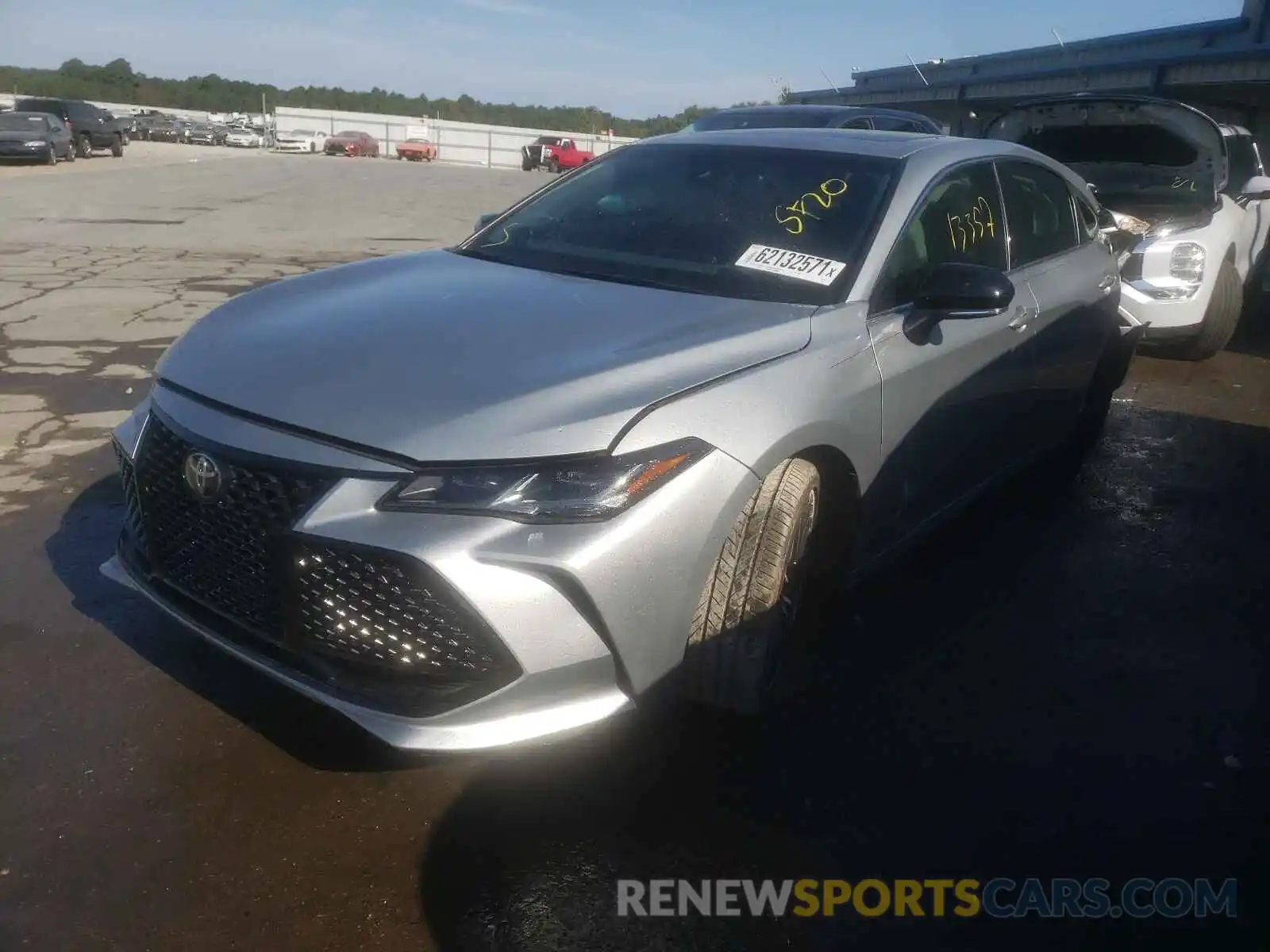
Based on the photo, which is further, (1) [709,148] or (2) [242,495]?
(1) [709,148]

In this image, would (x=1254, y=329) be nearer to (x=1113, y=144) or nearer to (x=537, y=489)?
(x=1113, y=144)

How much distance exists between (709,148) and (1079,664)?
218cm

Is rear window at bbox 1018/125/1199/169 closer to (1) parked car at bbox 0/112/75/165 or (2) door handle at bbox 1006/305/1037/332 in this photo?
(2) door handle at bbox 1006/305/1037/332

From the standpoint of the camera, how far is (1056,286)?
14.3 feet

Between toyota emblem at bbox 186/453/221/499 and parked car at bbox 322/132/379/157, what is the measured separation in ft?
155

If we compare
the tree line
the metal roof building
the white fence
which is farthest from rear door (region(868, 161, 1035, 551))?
the tree line

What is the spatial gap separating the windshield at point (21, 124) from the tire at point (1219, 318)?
26051 mm

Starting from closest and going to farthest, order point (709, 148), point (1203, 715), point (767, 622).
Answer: point (767, 622)
point (1203, 715)
point (709, 148)

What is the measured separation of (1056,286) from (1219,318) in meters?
4.18

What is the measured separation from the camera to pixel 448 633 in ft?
7.36

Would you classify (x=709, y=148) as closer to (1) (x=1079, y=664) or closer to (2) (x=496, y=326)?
(2) (x=496, y=326)

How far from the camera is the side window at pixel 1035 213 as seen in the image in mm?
4148

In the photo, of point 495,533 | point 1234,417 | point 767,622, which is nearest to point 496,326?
point 495,533

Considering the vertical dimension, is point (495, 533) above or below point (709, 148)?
below
